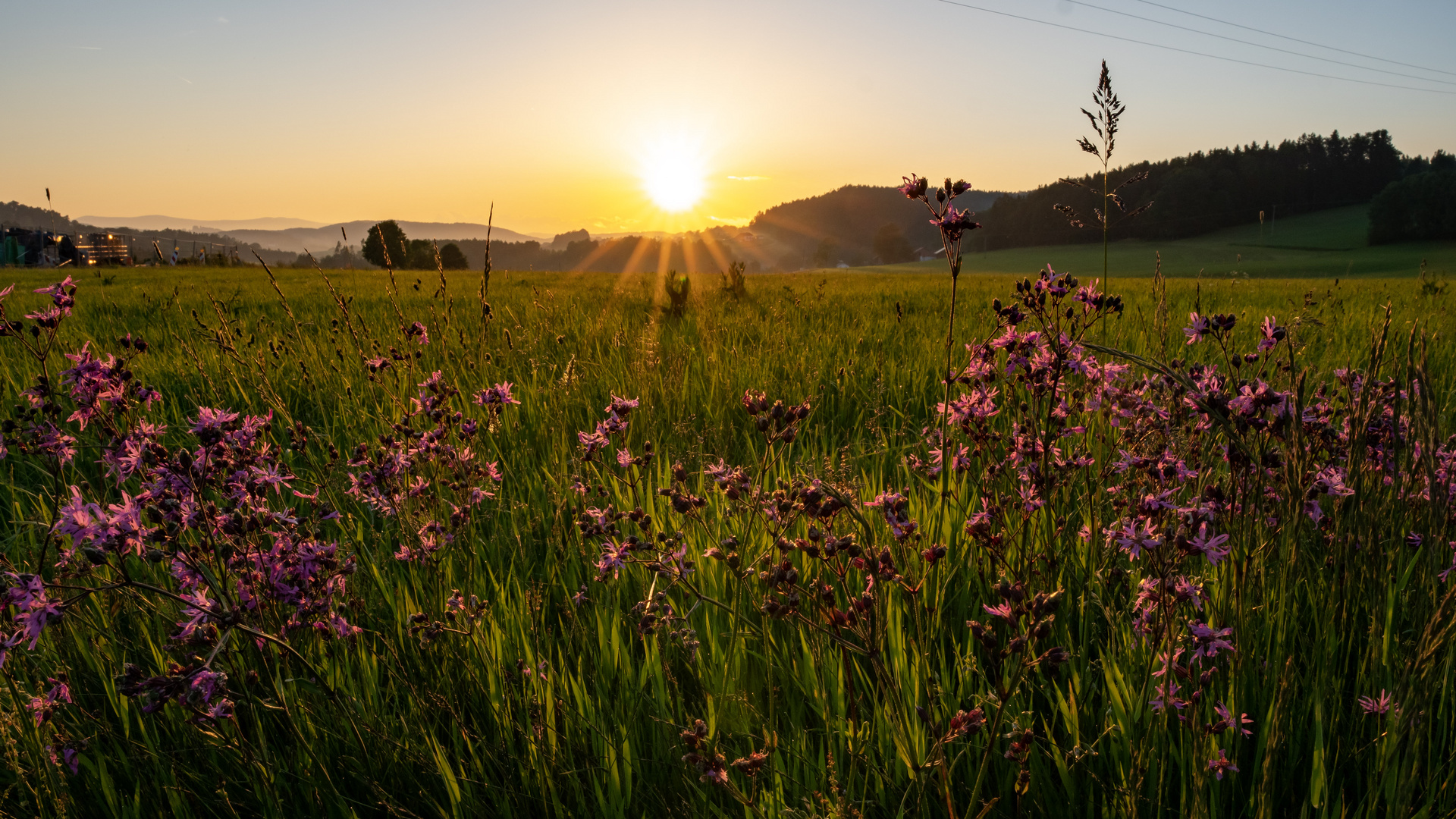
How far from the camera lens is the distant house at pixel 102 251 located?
29858 millimetres

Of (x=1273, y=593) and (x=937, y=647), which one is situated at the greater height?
(x=1273, y=593)

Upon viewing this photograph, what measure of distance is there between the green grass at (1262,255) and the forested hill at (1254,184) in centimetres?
239

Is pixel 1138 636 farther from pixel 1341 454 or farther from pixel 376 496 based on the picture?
pixel 376 496

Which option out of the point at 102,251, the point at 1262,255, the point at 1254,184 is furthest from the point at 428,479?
the point at 1254,184

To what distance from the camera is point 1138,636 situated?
2020mm

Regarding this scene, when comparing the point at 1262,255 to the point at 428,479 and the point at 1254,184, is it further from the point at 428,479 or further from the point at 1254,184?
the point at 428,479

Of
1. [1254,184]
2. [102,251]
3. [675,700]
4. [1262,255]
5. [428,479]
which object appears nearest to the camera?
[675,700]

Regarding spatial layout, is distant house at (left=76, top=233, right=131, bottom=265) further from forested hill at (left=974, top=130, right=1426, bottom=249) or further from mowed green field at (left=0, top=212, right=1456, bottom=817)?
forested hill at (left=974, top=130, right=1426, bottom=249)

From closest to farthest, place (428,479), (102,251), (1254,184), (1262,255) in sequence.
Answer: (428,479)
(102,251)
(1262,255)
(1254,184)

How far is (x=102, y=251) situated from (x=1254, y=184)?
116 m

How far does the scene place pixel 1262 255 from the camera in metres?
67.0

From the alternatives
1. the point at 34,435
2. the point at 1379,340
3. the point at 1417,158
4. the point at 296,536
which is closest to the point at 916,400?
the point at 1379,340

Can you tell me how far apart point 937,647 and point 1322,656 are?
1.07 metres

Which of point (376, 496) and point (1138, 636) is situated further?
point (376, 496)
